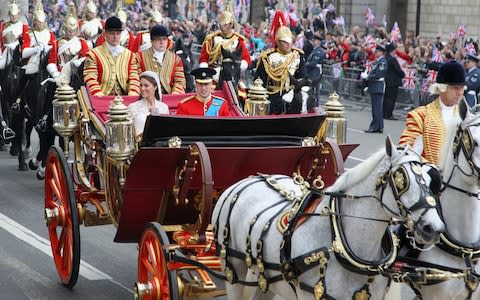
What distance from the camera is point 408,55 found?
24750 millimetres

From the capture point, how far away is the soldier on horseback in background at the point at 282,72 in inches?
571

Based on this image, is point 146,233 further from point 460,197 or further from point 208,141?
point 460,197

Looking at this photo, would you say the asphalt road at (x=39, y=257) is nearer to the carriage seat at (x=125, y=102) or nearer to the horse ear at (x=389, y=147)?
the carriage seat at (x=125, y=102)

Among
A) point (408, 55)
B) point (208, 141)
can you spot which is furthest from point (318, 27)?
point (208, 141)

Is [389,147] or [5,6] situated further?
[5,6]

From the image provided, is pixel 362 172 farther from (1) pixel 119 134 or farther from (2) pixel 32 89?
(2) pixel 32 89

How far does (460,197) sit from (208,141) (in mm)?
2060

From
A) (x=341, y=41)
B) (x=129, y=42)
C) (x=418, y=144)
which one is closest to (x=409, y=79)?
(x=341, y=41)

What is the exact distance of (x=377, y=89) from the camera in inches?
885

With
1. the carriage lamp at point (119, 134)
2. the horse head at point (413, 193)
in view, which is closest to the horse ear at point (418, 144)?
the horse head at point (413, 193)

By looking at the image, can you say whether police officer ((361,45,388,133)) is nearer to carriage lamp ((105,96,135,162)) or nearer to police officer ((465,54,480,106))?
police officer ((465,54,480,106))

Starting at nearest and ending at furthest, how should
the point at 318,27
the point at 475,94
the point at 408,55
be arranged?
the point at 475,94, the point at 408,55, the point at 318,27

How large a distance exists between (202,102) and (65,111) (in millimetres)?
1339

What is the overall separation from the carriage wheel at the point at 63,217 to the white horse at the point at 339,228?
236 cm
